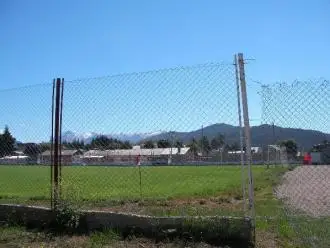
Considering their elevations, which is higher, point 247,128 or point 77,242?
point 247,128

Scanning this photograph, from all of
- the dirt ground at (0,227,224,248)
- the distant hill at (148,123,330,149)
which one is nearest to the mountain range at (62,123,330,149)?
the distant hill at (148,123,330,149)

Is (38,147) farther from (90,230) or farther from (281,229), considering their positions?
(281,229)

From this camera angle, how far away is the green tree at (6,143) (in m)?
11.6

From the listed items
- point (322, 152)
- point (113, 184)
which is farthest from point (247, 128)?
point (113, 184)

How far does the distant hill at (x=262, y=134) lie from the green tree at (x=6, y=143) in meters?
4.39

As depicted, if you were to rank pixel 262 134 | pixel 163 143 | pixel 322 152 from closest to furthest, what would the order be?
pixel 262 134 < pixel 322 152 < pixel 163 143

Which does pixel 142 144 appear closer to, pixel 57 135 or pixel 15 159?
pixel 57 135

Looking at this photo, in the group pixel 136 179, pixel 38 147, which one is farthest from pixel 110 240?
pixel 136 179

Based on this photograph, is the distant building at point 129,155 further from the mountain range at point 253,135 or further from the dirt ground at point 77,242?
the dirt ground at point 77,242

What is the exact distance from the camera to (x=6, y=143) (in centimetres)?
1187

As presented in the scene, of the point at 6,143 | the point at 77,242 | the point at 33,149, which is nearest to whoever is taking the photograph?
the point at 77,242

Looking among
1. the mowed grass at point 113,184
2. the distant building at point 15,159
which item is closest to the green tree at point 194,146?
the mowed grass at point 113,184

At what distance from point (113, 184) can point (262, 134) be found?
12359mm

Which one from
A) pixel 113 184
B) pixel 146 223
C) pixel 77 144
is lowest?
pixel 146 223
